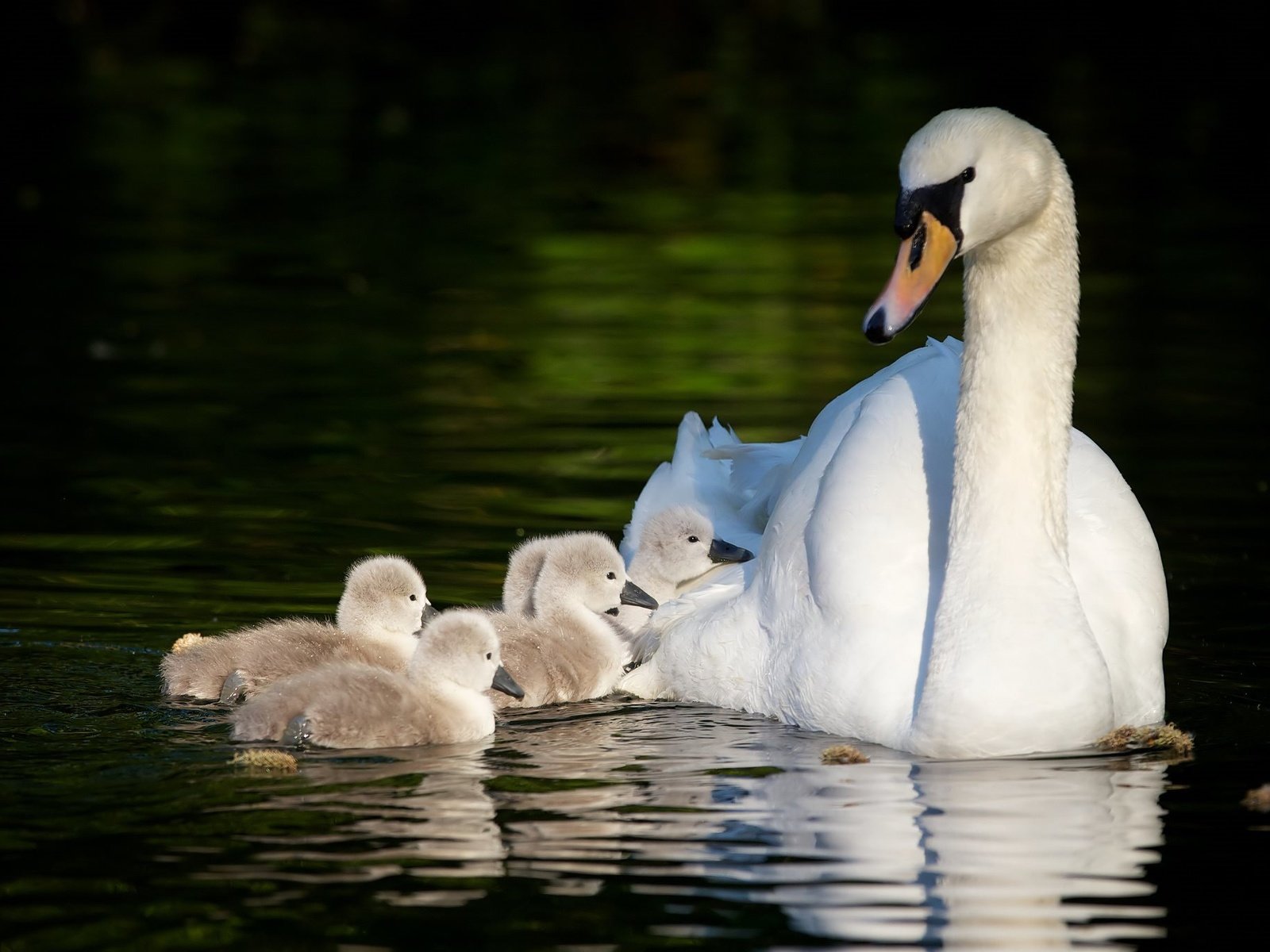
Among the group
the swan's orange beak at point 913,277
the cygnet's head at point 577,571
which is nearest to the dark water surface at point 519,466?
the cygnet's head at point 577,571

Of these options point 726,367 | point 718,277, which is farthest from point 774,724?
point 718,277

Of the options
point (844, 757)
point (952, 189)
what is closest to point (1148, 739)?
point (844, 757)

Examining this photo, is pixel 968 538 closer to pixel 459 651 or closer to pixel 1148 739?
pixel 1148 739

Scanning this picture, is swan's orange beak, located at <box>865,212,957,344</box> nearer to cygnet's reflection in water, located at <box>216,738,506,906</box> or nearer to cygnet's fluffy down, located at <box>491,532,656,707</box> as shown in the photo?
cygnet's reflection in water, located at <box>216,738,506,906</box>

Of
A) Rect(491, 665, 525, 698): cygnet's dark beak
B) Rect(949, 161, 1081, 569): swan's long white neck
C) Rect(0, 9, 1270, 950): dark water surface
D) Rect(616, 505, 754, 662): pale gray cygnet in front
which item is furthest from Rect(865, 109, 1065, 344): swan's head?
Rect(616, 505, 754, 662): pale gray cygnet in front

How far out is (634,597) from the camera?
9.48 m

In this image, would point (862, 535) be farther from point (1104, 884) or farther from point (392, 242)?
point (392, 242)

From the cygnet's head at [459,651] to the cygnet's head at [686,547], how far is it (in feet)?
5.56

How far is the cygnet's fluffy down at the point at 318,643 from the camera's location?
849cm

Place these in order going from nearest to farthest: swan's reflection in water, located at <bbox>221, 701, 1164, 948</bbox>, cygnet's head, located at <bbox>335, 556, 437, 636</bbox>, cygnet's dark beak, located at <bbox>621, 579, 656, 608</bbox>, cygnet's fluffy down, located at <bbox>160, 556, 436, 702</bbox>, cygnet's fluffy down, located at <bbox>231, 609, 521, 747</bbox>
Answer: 1. swan's reflection in water, located at <bbox>221, 701, 1164, 948</bbox>
2. cygnet's fluffy down, located at <bbox>231, 609, 521, 747</bbox>
3. cygnet's fluffy down, located at <bbox>160, 556, 436, 702</bbox>
4. cygnet's head, located at <bbox>335, 556, 437, 636</bbox>
5. cygnet's dark beak, located at <bbox>621, 579, 656, 608</bbox>

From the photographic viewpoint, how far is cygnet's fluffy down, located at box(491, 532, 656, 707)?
349 inches

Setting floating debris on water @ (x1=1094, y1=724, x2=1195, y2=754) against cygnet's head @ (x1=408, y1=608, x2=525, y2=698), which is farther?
cygnet's head @ (x1=408, y1=608, x2=525, y2=698)

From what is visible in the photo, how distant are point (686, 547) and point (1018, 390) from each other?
7.17 feet

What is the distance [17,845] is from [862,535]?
10.5ft
